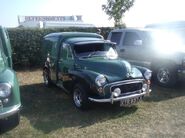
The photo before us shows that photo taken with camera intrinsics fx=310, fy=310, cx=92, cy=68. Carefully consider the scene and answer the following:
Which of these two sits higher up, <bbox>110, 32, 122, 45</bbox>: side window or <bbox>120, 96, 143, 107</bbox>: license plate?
<bbox>110, 32, 122, 45</bbox>: side window

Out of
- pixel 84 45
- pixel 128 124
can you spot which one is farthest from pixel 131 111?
pixel 84 45

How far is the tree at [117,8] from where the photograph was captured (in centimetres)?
2106

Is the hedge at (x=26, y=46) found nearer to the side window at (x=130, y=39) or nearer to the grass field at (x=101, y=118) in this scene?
the side window at (x=130, y=39)

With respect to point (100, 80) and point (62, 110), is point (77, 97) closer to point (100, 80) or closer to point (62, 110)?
point (62, 110)

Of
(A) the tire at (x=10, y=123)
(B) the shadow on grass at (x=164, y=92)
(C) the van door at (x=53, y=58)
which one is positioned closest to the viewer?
(A) the tire at (x=10, y=123)

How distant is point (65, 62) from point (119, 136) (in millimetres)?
3058

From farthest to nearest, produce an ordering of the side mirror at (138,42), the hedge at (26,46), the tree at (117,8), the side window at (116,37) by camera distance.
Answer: the tree at (117,8), the hedge at (26,46), the side window at (116,37), the side mirror at (138,42)

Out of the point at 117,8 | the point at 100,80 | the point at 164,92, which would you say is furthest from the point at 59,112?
the point at 117,8

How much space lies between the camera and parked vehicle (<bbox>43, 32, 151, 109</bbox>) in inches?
267

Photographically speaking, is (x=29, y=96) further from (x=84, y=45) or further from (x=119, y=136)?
(x=119, y=136)

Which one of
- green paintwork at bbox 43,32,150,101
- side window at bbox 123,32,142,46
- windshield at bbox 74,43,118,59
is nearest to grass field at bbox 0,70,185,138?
green paintwork at bbox 43,32,150,101

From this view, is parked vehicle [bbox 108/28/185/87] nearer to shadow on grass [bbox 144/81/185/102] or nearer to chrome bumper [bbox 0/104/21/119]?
shadow on grass [bbox 144/81/185/102]

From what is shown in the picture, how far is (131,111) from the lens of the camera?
23.7 ft

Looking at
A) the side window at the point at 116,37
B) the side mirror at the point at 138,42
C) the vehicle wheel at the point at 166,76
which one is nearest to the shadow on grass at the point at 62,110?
the vehicle wheel at the point at 166,76
